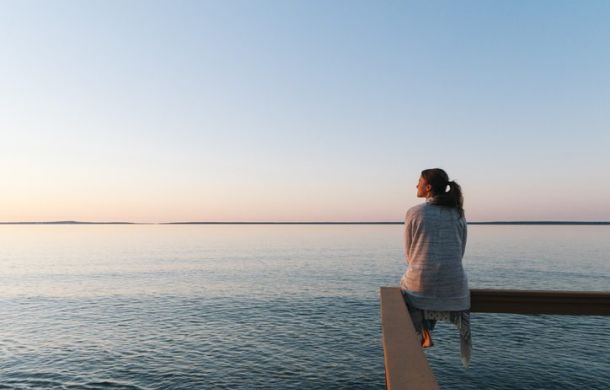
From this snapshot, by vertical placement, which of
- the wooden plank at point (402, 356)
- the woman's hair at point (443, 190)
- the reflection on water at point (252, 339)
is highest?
the woman's hair at point (443, 190)

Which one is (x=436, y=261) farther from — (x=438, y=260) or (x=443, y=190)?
(x=443, y=190)

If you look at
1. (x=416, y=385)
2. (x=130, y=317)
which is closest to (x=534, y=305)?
(x=416, y=385)

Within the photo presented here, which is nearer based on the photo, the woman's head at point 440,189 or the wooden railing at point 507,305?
the wooden railing at point 507,305

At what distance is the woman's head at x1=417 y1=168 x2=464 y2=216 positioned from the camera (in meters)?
3.88

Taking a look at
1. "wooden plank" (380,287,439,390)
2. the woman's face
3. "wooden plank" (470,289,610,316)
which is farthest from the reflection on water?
"wooden plank" (380,287,439,390)

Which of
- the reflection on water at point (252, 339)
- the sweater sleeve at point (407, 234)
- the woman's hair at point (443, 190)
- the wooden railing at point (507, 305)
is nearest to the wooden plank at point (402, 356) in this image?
the wooden railing at point (507, 305)

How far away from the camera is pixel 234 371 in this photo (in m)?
18.6

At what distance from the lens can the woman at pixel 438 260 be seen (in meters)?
3.77

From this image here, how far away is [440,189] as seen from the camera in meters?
3.94

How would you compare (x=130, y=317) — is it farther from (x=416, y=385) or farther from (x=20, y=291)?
(x=416, y=385)

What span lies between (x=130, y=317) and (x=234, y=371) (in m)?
13.9

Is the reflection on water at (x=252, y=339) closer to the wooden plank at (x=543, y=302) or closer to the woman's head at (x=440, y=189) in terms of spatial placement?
the wooden plank at (x=543, y=302)

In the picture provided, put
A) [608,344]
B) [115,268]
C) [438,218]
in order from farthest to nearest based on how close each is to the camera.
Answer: [115,268] → [608,344] → [438,218]

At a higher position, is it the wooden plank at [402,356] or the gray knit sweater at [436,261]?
the gray knit sweater at [436,261]
